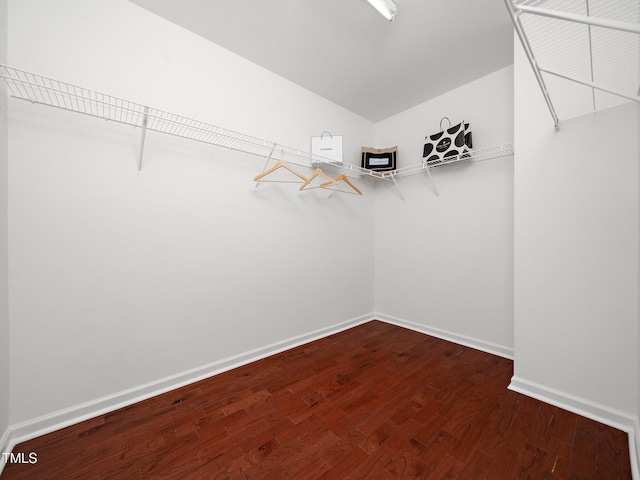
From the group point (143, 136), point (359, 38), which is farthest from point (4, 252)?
point (359, 38)

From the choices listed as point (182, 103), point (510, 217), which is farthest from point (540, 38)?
point (182, 103)

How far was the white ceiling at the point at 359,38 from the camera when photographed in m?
1.64

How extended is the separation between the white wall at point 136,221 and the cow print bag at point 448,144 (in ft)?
4.40

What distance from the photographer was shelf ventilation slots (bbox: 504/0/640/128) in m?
0.98

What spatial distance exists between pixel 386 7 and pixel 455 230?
193 cm

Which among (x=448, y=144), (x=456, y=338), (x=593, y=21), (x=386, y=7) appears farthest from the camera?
(x=456, y=338)

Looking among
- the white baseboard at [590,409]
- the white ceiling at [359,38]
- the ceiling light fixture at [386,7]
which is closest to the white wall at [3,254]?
the white ceiling at [359,38]

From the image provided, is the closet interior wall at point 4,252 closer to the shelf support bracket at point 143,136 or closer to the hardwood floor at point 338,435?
the hardwood floor at point 338,435

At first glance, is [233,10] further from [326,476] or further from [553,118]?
[326,476]

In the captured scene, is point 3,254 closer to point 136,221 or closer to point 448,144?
point 136,221

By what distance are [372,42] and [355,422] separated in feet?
8.77

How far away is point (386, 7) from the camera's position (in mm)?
1562

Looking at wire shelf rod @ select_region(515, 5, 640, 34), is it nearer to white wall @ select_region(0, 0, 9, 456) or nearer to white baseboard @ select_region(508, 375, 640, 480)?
white baseboard @ select_region(508, 375, 640, 480)

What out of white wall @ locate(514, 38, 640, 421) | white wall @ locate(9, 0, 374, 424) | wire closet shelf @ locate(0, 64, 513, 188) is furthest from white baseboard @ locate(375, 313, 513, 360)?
wire closet shelf @ locate(0, 64, 513, 188)
